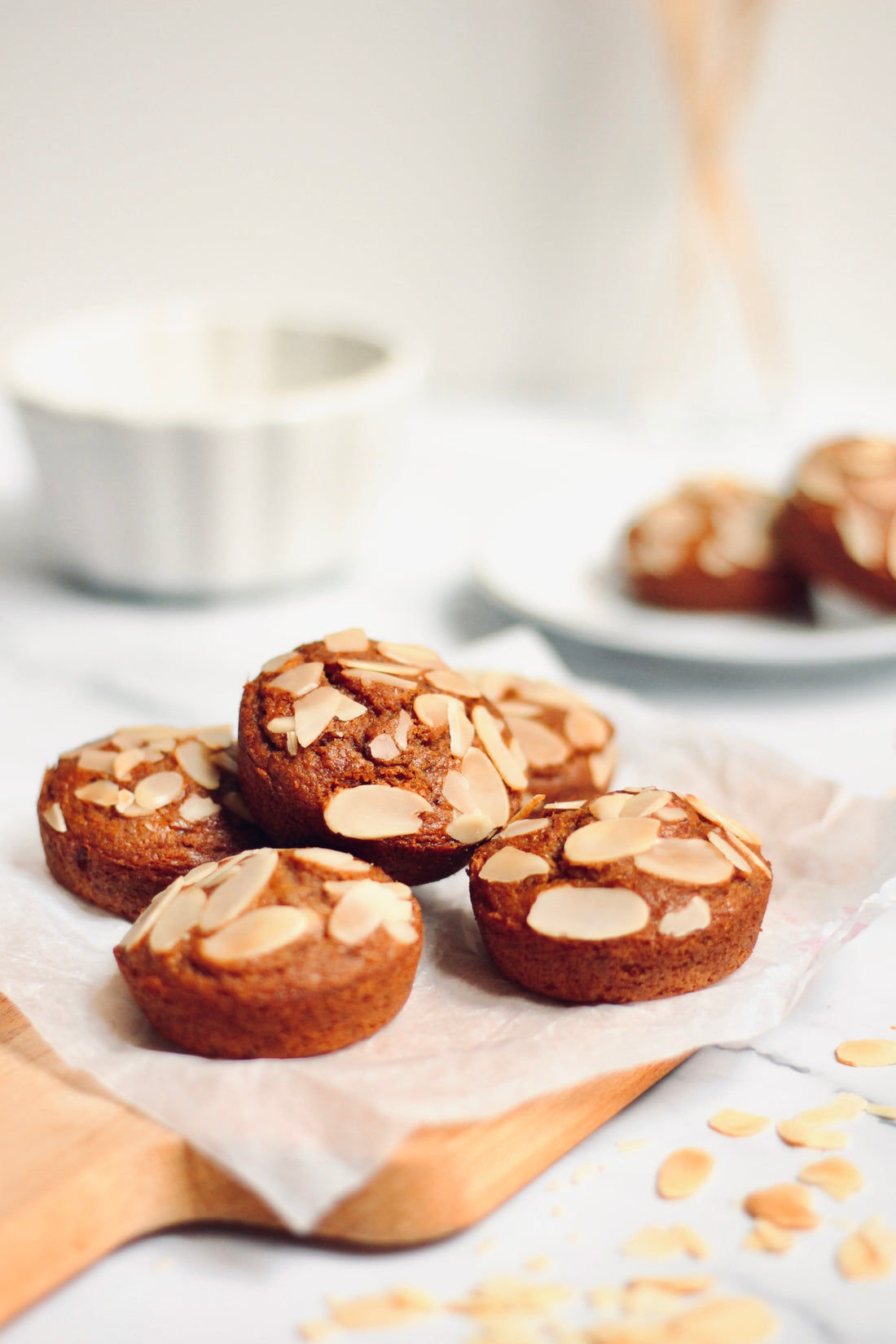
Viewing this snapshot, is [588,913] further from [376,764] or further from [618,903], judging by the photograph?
[376,764]

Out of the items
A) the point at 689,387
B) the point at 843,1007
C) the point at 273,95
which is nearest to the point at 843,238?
the point at 689,387

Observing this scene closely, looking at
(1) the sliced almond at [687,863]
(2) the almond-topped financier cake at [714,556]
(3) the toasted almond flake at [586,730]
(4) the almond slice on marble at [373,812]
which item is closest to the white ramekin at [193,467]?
(2) the almond-topped financier cake at [714,556]

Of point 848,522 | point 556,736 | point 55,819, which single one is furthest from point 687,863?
point 848,522

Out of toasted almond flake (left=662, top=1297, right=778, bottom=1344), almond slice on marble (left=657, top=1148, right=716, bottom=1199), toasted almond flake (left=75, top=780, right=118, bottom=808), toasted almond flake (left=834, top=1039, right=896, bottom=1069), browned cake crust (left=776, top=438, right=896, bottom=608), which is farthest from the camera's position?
browned cake crust (left=776, top=438, right=896, bottom=608)

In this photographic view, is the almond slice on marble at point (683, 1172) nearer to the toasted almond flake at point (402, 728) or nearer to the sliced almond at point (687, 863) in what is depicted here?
the sliced almond at point (687, 863)

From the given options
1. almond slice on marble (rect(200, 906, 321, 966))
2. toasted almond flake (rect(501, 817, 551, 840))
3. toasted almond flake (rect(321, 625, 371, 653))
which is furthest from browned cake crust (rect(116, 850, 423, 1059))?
toasted almond flake (rect(321, 625, 371, 653))

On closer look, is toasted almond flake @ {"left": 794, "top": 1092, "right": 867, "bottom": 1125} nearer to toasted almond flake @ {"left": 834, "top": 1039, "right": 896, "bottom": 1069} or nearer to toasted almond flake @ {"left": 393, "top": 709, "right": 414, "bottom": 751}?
toasted almond flake @ {"left": 834, "top": 1039, "right": 896, "bottom": 1069}
